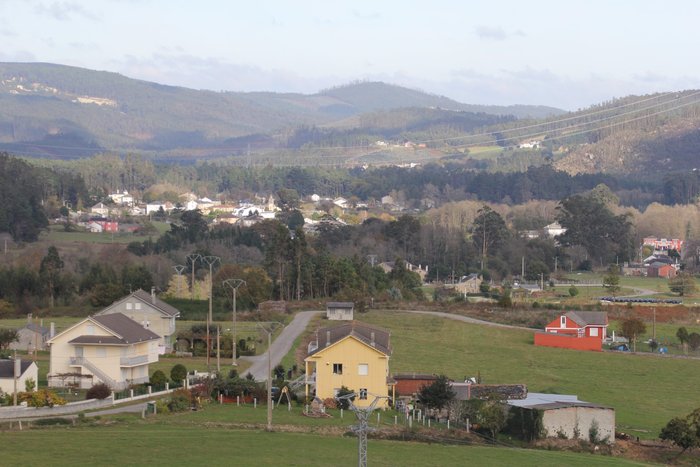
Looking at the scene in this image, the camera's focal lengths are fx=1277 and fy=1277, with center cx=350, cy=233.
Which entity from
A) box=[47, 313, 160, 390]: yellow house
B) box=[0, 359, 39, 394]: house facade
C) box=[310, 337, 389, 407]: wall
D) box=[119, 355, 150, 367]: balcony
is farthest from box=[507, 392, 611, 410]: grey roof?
box=[0, 359, 39, 394]: house facade

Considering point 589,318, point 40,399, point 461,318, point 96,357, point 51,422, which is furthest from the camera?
point 461,318

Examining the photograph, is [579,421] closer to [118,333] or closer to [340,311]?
[118,333]

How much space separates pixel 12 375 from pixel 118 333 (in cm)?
590

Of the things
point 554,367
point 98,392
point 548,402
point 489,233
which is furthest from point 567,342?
point 489,233

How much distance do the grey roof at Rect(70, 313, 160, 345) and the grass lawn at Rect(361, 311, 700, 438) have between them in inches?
383

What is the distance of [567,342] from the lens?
60.6m

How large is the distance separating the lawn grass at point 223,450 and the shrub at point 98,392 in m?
4.61

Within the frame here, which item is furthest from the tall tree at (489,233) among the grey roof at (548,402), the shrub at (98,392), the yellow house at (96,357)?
the shrub at (98,392)

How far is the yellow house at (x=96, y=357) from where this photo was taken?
139ft

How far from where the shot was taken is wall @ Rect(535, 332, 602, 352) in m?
60.2

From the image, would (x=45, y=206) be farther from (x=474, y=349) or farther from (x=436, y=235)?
(x=474, y=349)

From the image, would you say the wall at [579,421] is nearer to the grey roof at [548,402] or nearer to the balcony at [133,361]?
the grey roof at [548,402]

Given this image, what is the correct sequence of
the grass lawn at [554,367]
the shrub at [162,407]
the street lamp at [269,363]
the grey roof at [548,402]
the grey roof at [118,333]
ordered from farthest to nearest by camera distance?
1. the grass lawn at [554,367]
2. the grey roof at [118,333]
3. the grey roof at [548,402]
4. the shrub at [162,407]
5. the street lamp at [269,363]

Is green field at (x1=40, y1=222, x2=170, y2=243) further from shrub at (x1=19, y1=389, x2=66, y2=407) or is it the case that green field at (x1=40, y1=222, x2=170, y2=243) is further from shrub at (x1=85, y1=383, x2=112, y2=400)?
shrub at (x1=19, y1=389, x2=66, y2=407)
